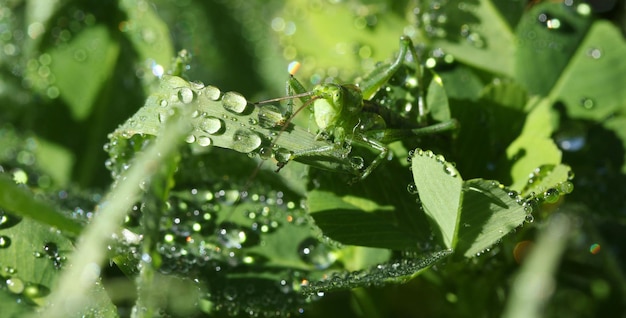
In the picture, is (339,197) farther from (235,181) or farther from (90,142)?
(90,142)

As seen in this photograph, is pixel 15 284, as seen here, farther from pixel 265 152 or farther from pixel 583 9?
pixel 583 9

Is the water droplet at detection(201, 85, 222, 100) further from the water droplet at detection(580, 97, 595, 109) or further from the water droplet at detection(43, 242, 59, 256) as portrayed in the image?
the water droplet at detection(580, 97, 595, 109)

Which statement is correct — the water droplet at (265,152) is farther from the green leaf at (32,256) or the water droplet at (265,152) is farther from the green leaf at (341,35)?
the green leaf at (341,35)

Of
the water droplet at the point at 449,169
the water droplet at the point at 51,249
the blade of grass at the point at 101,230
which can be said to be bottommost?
the blade of grass at the point at 101,230

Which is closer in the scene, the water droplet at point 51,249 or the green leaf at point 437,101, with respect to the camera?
the water droplet at point 51,249

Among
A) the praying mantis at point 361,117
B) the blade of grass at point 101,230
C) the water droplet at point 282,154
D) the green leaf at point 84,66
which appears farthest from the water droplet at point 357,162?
the green leaf at point 84,66

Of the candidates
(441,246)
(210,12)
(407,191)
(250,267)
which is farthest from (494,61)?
(210,12)

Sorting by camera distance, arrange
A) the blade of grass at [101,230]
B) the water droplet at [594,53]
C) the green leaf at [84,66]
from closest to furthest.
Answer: the blade of grass at [101,230] → the water droplet at [594,53] → the green leaf at [84,66]
